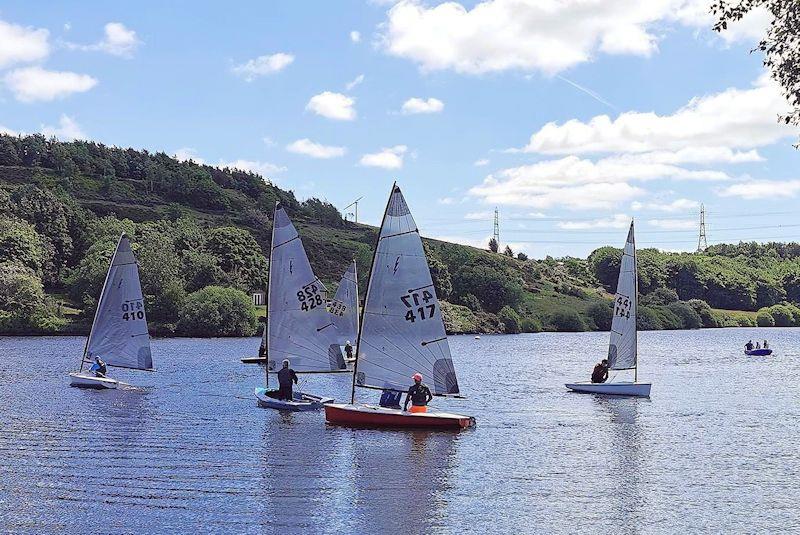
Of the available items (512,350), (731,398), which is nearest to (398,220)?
(731,398)

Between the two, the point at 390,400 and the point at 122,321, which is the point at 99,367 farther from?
the point at 390,400

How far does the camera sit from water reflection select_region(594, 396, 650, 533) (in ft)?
85.0

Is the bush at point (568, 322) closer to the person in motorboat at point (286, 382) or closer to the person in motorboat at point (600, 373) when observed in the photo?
the person in motorboat at point (600, 373)

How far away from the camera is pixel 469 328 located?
547 ft

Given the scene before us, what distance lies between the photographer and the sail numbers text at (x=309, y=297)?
46562 millimetres

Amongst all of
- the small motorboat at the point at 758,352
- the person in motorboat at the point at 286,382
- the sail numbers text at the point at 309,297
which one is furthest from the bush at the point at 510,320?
the person in motorboat at the point at 286,382

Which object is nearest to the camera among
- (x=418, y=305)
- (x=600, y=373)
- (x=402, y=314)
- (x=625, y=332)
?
(x=418, y=305)

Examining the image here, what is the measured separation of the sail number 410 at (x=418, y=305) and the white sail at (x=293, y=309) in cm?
805

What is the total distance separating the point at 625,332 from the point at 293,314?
22.8m

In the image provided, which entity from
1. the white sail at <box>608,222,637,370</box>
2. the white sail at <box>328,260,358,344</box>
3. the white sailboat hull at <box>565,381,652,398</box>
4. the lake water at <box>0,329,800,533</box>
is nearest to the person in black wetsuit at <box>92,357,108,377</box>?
the lake water at <box>0,329,800,533</box>

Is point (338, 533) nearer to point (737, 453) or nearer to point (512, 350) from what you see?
point (737, 453)

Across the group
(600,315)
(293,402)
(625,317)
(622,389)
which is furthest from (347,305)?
(600,315)

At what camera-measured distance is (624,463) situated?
34312 millimetres

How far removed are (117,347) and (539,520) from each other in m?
37.5
